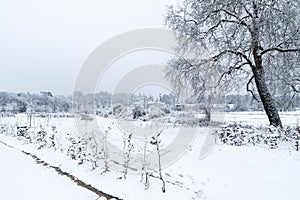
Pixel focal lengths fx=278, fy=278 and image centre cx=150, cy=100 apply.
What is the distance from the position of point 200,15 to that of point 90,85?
6200 mm

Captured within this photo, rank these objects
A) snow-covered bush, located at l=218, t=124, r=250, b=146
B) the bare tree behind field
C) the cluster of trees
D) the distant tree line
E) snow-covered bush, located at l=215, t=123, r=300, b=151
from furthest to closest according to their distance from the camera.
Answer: the cluster of trees < the distant tree line < the bare tree behind field < snow-covered bush, located at l=218, t=124, r=250, b=146 < snow-covered bush, located at l=215, t=123, r=300, b=151

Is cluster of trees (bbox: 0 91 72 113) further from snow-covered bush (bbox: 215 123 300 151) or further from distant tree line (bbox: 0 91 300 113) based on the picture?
snow-covered bush (bbox: 215 123 300 151)

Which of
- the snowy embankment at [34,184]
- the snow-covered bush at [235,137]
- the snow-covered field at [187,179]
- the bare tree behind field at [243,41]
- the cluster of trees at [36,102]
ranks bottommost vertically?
the snowy embankment at [34,184]

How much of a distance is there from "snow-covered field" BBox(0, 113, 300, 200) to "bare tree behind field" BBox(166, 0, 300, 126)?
5269mm

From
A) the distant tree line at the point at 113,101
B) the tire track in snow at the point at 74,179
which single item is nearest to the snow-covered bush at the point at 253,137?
the distant tree line at the point at 113,101

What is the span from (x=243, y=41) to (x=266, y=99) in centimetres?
276

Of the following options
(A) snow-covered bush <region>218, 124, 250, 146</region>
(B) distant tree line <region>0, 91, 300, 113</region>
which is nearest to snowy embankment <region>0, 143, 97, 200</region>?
(A) snow-covered bush <region>218, 124, 250, 146</region>

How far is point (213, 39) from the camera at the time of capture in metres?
13.6

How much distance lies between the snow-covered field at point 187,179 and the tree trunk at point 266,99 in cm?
410

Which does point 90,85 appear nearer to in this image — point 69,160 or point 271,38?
point 69,160

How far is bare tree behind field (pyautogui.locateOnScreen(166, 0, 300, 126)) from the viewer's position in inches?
436

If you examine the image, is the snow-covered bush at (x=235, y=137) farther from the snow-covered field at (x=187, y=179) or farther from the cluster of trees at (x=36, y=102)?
the cluster of trees at (x=36, y=102)

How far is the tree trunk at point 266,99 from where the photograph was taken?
12.0 m

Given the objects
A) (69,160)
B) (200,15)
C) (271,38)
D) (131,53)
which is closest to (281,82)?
(271,38)
